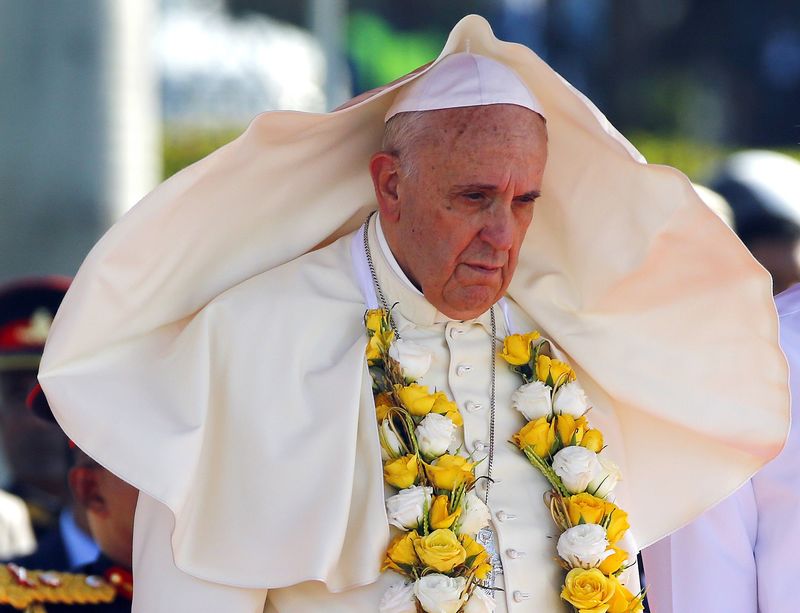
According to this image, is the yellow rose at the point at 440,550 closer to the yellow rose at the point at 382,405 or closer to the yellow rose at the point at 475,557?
the yellow rose at the point at 475,557

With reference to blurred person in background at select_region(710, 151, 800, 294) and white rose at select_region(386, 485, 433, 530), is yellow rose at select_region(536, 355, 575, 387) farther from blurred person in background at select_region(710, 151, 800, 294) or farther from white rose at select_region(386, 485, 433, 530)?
blurred person in background at select_region(710, 151, 800, 294)

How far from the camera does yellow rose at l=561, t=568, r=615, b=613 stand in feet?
10.4

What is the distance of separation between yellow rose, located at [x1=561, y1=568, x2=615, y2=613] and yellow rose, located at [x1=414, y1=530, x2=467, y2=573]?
0.91 ft

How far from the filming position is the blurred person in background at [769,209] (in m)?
5.33

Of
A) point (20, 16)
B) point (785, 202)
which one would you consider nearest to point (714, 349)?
point (785, 202)

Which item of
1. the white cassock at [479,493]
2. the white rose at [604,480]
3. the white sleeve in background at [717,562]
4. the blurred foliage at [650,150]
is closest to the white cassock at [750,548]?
the white sleeve in background at [717,562]

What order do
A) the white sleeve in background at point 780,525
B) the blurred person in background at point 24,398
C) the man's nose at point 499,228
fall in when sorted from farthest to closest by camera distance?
the blurred person in background at point 24,398, the white sleeve in background at point 780,525, the man's nose at point 499,228

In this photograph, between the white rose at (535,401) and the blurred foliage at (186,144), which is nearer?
the white rose at (535,401)

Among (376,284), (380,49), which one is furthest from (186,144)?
(376,284)

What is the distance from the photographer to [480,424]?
3.43 metres

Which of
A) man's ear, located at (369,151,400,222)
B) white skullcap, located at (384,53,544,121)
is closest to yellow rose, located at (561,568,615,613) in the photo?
man's ear, located at (369,151,400,222)

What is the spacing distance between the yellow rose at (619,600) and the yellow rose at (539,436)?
34 cm

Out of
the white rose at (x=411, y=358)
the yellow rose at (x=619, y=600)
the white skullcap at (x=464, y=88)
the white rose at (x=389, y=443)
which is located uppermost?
the white skullcap at (x=464, y=88)

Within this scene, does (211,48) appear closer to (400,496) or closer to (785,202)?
(785,202)
